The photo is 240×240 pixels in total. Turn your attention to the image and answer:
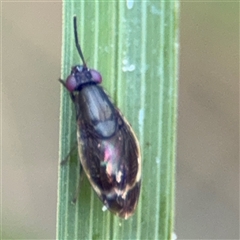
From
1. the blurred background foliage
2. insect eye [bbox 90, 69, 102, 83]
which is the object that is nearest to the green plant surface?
insect eye [bbox 90, 69, 102, 83]

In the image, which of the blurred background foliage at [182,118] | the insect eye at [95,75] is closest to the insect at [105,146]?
the insect eye at [95,75]

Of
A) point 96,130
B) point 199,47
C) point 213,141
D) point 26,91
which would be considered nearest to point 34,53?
point 26,91

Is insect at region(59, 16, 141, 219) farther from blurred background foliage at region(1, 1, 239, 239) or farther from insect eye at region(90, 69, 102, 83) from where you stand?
blurred background foliage at region(1, 1, 239, 239)

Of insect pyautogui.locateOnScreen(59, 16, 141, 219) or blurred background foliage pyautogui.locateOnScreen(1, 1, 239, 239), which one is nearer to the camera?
insect pyautogui.locateOnScreen(59, 16, 141, 219)

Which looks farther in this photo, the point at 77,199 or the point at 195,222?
the point at 195,222

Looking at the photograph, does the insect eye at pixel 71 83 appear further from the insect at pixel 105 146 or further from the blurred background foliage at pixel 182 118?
the blurred background foliage at pixel 182 118

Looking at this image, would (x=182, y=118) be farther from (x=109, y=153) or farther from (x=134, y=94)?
(x=109, y=153)

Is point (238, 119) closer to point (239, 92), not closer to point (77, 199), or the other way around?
point (239, 92)
